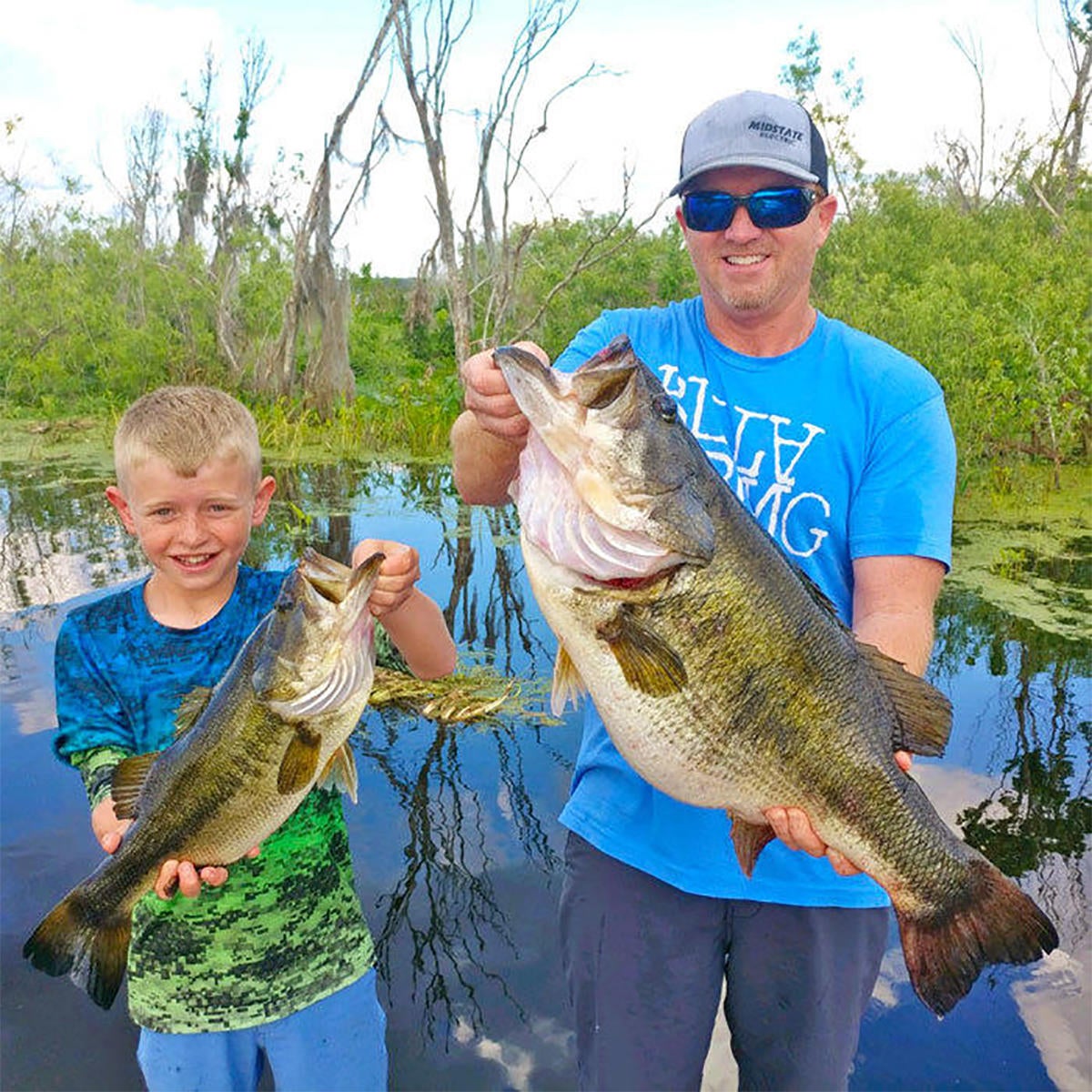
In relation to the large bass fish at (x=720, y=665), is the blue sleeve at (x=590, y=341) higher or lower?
higher

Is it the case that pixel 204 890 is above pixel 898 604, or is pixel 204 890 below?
below

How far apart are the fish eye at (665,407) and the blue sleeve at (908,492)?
2.10 ft

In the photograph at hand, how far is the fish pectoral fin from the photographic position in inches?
79.4

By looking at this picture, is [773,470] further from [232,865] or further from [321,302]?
[321,302]

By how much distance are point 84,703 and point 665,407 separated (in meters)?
1.58

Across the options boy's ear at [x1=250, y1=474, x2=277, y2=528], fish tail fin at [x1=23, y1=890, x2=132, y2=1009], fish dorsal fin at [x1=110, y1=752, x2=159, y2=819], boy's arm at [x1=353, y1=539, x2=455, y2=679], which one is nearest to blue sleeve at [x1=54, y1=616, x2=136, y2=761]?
fish dorsal fin at [x1=110, y1=752, x2=159, y2=819]

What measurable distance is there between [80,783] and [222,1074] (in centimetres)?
305

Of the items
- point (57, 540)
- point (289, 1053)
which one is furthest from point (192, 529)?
point (57, 540)

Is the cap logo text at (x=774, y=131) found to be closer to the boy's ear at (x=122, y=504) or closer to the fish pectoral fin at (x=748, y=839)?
the fish pectoral fin at (x=748, y=839)

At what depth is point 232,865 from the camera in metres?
2.27

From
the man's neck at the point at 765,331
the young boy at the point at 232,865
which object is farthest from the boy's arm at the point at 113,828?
the man's neck at the point at 765,331

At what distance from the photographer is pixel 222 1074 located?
7.34 ft

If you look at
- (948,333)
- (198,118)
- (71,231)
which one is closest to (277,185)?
(198,118)

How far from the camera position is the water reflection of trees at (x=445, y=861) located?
3525 mm
